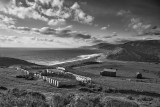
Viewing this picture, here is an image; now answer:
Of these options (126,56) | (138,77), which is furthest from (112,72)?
(126,56)

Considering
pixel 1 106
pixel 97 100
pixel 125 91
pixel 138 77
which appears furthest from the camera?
pixel 138 77

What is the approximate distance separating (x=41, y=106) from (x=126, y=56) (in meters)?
121

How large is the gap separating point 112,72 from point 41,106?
113ft

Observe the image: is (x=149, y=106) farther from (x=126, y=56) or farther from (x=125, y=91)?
(x=126, y=56)

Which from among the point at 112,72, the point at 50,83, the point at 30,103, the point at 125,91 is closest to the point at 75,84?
the point at 50,83

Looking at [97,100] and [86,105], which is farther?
[97,100]

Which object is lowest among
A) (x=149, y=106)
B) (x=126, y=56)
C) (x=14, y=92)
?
(x=149, y=106)

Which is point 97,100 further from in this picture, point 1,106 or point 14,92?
point 14,92

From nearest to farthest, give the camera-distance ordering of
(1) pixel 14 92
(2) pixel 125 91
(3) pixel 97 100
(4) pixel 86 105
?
(4) pixel 86 105 < (3) pixel 97 100 < (1) pixel 14 92 < (2) pixel 125 91

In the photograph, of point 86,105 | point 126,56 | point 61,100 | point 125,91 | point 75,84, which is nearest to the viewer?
point 86,105

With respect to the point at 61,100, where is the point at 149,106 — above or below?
below

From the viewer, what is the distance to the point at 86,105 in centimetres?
973

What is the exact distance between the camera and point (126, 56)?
124125 millimetres

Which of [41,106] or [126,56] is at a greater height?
[126,56]
